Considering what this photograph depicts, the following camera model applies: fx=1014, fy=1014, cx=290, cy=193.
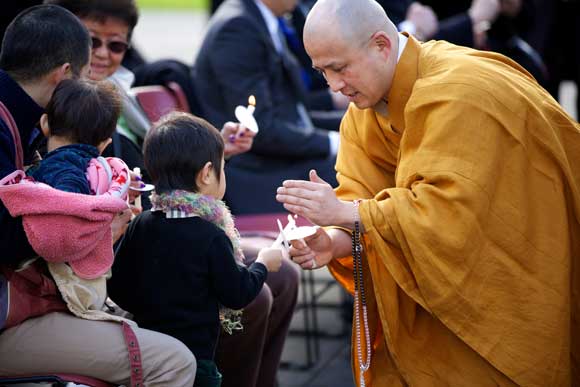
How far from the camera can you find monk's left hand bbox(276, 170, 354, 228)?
111 inches

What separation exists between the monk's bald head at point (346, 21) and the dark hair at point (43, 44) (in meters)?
0.68

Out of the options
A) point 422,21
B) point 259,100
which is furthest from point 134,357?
point 422,21

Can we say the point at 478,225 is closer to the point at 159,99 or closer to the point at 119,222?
the point at 119,222

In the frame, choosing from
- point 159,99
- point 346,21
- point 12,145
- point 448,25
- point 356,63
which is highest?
point 346,21

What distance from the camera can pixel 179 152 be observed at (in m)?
2.83

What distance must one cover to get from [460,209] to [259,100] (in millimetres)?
1829

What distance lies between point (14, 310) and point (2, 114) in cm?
51

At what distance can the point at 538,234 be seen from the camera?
2887 millimetres

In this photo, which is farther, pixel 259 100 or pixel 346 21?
pixel 259 100

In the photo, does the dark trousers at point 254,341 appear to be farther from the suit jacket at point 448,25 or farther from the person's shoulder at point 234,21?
the suit jacket at point 448,25

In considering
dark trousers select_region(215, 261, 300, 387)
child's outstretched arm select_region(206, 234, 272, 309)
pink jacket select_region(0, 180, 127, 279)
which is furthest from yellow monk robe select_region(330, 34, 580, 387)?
pink jacket select_region(0, 180, 127, 279)

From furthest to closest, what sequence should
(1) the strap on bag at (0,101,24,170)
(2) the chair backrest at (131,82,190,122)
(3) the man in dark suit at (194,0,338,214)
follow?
(3) the man in dark suit at (194,0,338,214) < (2) the chair backrest at (131,82,190,122) < (1) the strap on bag at (0,101,24,170)

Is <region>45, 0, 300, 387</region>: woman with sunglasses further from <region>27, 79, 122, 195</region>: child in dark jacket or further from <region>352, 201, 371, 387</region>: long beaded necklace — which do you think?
<region>27, 79, 122, 195</region>: child in dark jacket

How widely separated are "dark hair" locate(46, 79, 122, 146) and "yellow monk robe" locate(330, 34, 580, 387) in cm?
76
